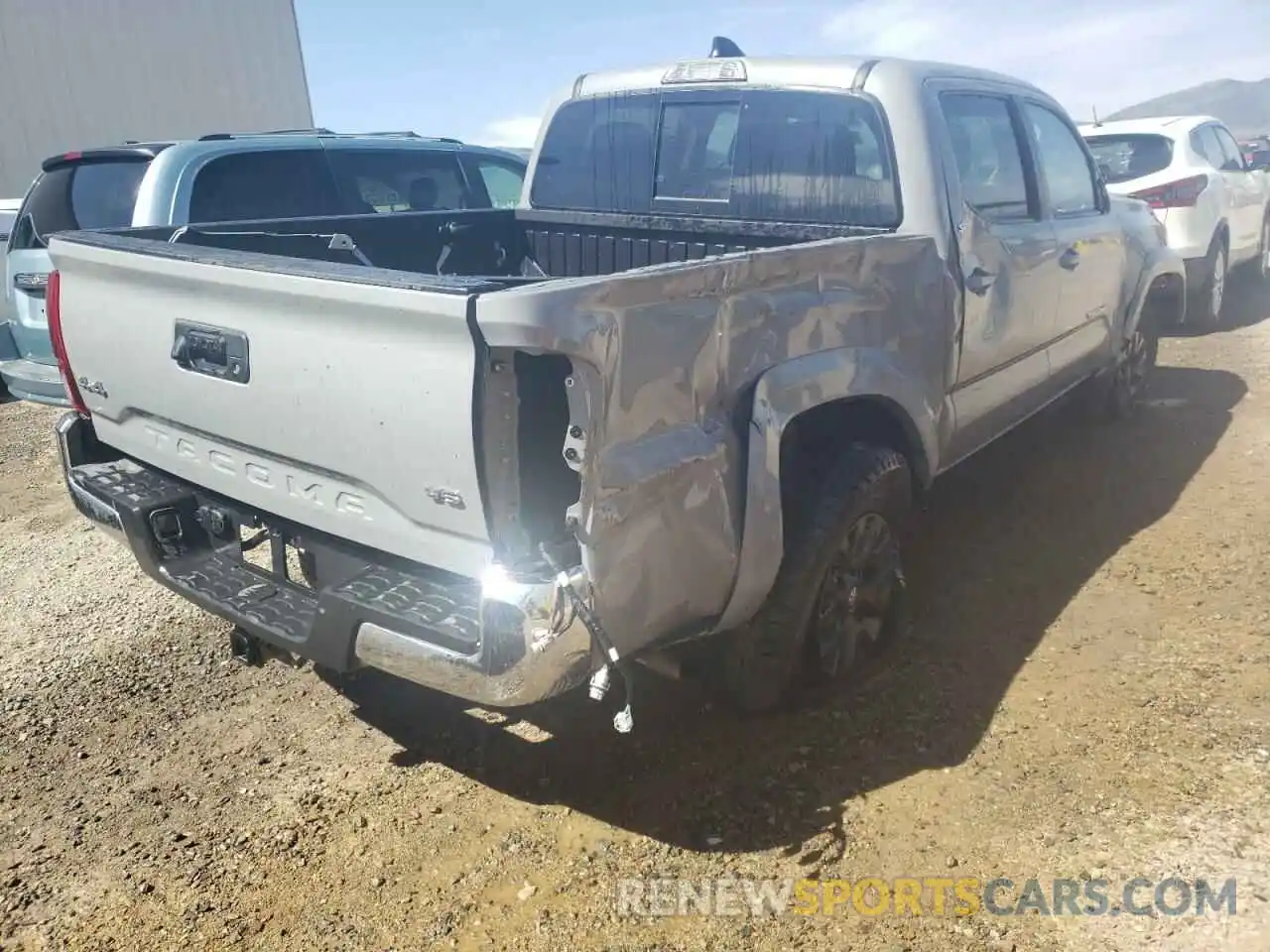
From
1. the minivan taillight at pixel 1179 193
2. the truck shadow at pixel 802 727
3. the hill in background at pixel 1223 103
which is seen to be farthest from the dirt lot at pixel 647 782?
the hill in background at pixel 1223 103

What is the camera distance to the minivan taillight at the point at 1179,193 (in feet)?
25.7

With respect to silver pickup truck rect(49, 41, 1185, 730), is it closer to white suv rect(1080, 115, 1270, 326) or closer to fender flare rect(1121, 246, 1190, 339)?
fender flare rect(1121, 246, 1190, 339)

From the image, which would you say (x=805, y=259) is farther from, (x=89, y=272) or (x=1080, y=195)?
(x=1080, y=195)

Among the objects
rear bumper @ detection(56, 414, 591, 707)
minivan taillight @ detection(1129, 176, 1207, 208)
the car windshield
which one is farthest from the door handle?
the car windshield

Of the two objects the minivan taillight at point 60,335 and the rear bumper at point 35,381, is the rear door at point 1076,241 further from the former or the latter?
the rear bumper at point 35,381

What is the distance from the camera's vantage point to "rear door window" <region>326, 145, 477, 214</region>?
646cm

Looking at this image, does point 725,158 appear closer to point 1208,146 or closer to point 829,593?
point 829,593

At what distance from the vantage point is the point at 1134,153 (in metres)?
8.26

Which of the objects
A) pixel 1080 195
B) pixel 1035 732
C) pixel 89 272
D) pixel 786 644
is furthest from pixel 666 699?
pixel 1080 195

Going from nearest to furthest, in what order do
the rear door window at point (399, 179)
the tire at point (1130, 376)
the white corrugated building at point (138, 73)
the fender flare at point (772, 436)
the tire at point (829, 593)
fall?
the fender flare at point (772, 436), the tire at point (829, 593), the tire at point (1130, 376), the rear door window at point (399, 179), the white corrugated building at point (138, 73)

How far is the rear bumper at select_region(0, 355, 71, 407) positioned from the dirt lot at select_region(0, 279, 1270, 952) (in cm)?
165

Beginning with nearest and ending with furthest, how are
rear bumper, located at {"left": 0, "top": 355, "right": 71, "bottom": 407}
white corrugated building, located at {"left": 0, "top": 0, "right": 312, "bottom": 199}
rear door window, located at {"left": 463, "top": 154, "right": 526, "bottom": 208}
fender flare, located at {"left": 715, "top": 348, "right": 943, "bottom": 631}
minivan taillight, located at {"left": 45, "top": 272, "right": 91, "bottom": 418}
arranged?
fender flare, located at {"left": 715, "top": 348, "right": 943, "bottom": 631}
minivan taillight, located at {"left": 45, "top": 272, "right": 91, "bottom": 418}
rear bumper, located at {"left": 0, "top": 355, "right": 71, "bottom": 407}
rear door window, located at {"left": 463, "top": 154, "right": 526, "bottom": 208}
white corrugated building, located at {"left": 0, "top": 0, "right": 312, "bottom": 199}

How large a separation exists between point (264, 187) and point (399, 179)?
114 centimetres

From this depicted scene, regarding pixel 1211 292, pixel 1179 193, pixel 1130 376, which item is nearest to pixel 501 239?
pixel 1130 376
